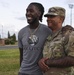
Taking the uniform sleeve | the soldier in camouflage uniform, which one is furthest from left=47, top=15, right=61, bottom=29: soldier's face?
the uniform sleeve

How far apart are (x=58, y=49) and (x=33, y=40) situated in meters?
0.64

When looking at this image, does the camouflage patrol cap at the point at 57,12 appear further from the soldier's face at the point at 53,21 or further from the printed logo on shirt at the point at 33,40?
the printed logo on shirt at the point at 33,40

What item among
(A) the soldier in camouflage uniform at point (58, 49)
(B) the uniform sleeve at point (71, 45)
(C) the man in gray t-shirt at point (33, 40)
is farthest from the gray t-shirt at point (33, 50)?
(B) the uniform sleeve at point (71, 45)

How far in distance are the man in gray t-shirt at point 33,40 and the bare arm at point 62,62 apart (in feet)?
1.71

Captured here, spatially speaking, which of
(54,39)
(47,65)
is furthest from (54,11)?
(47,65)

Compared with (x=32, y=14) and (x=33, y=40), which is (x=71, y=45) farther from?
(x=32, y=14)

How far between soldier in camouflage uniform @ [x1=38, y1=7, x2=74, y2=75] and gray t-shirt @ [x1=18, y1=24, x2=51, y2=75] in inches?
14.1

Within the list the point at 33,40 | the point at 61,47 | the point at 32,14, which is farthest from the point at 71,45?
the point at 32,14

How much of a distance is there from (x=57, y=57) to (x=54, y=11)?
61 centimetres

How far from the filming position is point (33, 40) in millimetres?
4434

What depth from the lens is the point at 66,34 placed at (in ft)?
12.7

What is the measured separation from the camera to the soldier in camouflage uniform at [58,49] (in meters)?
3.81

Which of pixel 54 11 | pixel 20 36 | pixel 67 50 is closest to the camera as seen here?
pixel 67 50

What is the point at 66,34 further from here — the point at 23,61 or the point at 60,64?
the point at 23,61
